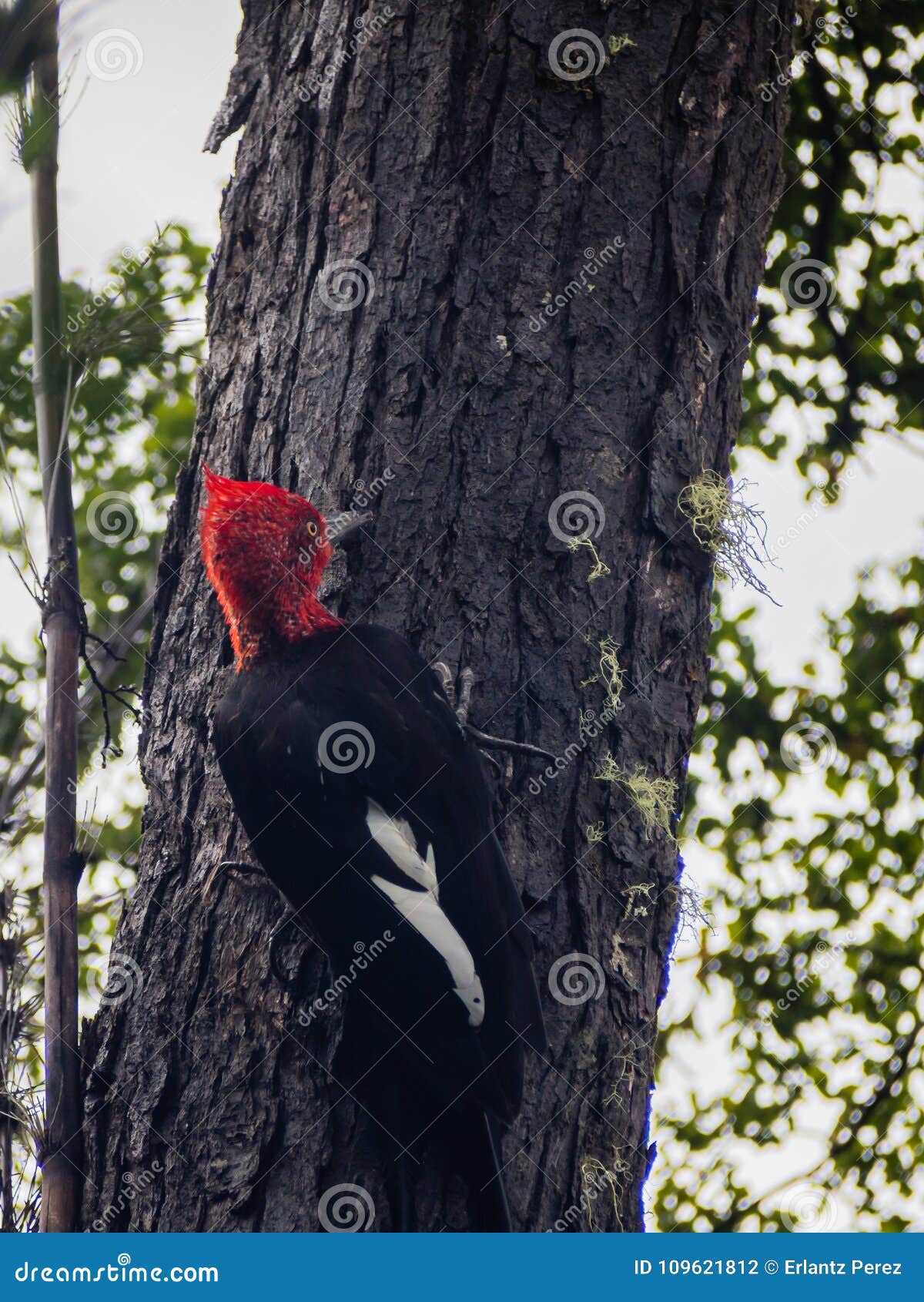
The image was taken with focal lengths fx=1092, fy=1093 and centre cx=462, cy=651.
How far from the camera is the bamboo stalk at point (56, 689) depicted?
1749 millimetres

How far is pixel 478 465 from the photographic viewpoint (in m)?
1.88

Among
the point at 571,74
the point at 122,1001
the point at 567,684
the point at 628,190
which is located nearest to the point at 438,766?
the point at 567,684

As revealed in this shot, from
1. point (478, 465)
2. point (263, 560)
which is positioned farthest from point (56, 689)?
point (478, 465)

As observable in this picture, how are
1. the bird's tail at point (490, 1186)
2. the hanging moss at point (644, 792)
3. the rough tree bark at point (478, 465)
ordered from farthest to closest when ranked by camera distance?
1. the hanging moss at point (644, 792)
2. the rough tree bark at point (478, 465)
3. the bird's tail at point (490, 1186)

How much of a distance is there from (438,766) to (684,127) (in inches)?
51.8

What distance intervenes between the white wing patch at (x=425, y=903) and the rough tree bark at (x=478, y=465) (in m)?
0.13

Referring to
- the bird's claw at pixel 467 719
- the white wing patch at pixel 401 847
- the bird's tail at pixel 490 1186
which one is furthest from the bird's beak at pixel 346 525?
the bird's tail at pixel 490 1186

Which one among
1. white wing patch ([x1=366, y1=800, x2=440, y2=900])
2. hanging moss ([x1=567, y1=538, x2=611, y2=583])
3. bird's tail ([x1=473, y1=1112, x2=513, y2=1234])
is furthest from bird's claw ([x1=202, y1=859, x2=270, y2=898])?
hanging moss ([x1=567, y1=538, x2=611, y2=583])

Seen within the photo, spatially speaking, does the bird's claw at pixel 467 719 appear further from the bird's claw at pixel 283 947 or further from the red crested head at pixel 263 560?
the bird's claw at pixel 283 947

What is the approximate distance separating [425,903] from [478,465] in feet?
2.43

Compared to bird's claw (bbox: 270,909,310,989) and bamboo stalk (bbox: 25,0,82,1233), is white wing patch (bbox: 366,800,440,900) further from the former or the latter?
bamboo stalk (bbox: 25,0,82,1233)

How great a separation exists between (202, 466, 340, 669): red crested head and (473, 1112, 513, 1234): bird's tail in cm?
86

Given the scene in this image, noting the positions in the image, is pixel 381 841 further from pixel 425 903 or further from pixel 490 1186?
pixel 490 1186

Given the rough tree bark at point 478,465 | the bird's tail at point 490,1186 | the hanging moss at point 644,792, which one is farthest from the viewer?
the hanging moss at point 644,792
